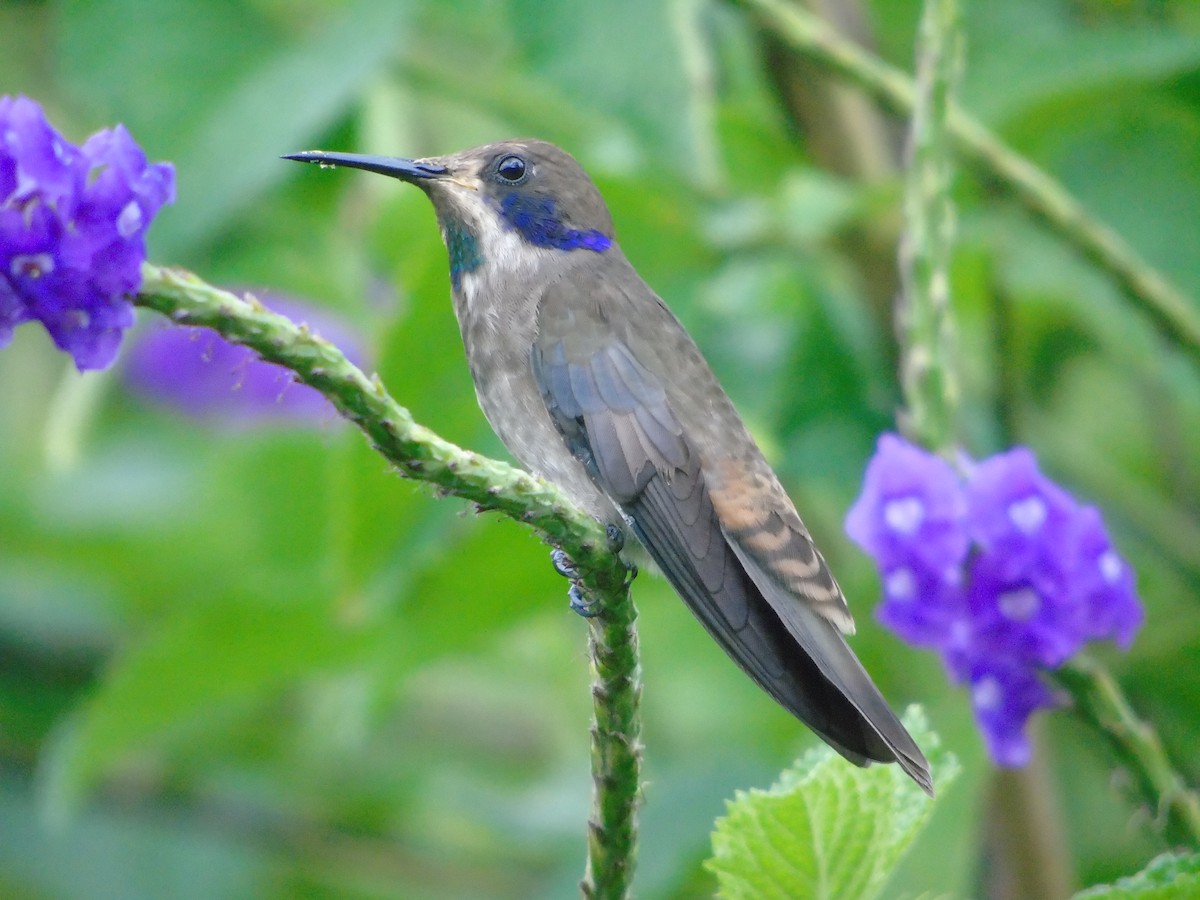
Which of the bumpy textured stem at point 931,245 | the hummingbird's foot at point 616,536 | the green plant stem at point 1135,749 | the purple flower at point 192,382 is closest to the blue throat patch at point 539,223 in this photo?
the bumpy textured stem at point 931,245

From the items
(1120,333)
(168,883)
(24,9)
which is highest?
(24,9)

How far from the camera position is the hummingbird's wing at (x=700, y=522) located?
59.5 inches

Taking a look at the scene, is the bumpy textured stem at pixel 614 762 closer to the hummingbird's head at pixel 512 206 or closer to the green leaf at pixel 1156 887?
the green leaf at pixel 1156 887

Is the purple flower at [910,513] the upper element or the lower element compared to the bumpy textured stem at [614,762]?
upper

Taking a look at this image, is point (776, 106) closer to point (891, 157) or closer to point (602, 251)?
point (891, 157)

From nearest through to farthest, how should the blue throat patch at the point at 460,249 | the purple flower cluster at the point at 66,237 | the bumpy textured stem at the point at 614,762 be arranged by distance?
the purple flower cluster at the point at 66,237 < the bumpy textured stem at the point at 614,762 < the blue throat patch at the point at 460,249

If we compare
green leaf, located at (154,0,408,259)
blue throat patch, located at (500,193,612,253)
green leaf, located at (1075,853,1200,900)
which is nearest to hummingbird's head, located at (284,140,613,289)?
blue throat patch, located at (500,193,612,253)

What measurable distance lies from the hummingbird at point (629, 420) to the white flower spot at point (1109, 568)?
27 cm

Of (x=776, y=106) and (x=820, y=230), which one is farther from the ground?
(x=776, y=106)

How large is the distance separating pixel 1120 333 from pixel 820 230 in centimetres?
73

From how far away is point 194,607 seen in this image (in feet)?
8.26

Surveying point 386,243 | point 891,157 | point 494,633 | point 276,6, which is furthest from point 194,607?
point 891,157

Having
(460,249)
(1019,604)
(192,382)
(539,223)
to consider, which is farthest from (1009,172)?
(192,382)

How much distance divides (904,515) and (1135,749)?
0.32m
